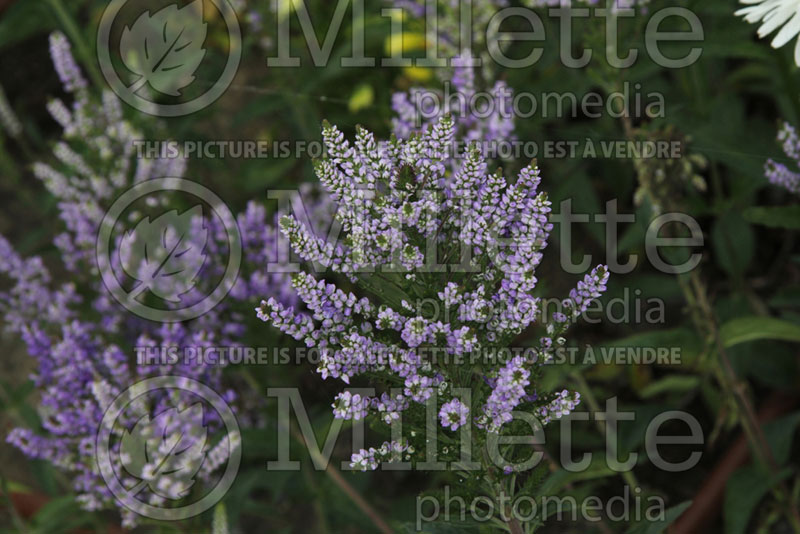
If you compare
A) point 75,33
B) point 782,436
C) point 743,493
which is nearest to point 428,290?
point 743,493

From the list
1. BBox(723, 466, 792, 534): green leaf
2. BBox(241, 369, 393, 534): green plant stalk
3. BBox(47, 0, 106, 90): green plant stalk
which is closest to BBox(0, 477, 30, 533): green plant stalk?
BBox(241, 369, 393, 534): green plant stalk

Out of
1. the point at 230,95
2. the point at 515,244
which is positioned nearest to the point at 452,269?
the point at 515,244

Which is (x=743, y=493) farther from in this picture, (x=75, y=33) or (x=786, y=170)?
(x=75, y=33)

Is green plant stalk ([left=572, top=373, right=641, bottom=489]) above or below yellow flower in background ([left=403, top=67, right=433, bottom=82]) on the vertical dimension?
below

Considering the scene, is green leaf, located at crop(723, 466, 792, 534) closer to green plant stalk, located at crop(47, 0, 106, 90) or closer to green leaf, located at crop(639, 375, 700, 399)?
green leaf, located at crop(639, 375, 700, 399)

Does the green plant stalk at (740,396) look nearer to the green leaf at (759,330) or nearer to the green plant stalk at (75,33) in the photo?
the green leaf at (759,330)

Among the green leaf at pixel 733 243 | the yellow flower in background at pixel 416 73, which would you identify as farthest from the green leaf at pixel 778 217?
the yellow flower in background at pixel 416 73

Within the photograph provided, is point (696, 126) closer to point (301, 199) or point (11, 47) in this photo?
point (301, 199)
